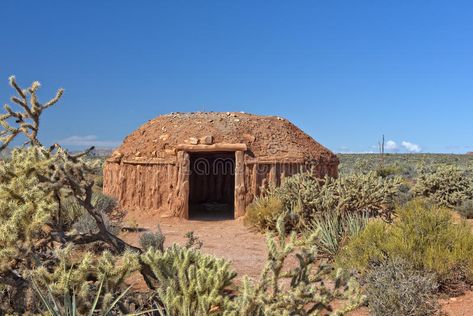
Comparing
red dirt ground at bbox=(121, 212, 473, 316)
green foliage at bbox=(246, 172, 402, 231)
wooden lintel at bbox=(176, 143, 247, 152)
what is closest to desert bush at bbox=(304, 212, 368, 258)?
red dirt ground at bbox=(121, 212, 473, 316)

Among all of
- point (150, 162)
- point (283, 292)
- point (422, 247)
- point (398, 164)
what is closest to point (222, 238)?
point (150, 162)

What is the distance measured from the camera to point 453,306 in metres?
5.62

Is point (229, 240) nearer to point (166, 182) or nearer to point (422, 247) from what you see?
point (166, 182)

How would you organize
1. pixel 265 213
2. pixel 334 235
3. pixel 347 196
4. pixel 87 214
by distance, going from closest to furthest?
pixel 334 235, pixel 87 214, pixel 347 196, pixel 265 213

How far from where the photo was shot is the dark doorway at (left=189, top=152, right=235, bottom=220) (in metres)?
16.5

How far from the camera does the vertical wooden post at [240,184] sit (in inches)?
514

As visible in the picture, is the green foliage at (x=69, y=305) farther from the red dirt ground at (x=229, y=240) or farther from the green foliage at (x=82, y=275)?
the red dirt ground at (x=229, y=240)

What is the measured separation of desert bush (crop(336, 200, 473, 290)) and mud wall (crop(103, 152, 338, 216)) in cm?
615

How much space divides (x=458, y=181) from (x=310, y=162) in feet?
17.0

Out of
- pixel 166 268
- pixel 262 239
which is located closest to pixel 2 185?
pixel 166 268

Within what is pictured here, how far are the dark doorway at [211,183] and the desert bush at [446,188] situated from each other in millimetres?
6459

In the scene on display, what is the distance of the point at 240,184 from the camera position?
514 inches

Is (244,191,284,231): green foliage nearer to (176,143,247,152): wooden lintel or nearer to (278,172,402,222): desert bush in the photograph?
(278,172,402,222): desert bush

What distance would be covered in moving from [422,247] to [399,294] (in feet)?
5.11
